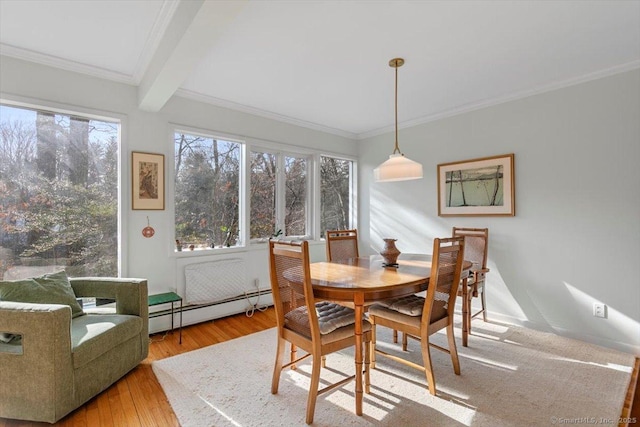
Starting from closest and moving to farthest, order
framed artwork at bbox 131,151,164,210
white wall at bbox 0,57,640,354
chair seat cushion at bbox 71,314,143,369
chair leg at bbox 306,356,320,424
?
chair leg at bbox 306,356,320,424 < chair seat cushion at bbox 71,314,143,369 < white wall at bbox 0,57,640,354 < framed artwork at bbox 131,151,164,210

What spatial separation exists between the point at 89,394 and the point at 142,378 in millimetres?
376

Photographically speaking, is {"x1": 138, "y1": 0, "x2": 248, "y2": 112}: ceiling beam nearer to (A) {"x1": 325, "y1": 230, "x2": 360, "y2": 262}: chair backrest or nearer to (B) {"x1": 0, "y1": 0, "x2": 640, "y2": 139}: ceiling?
(B) {"x1": 0, "y1": 0, "x2": 640, "y2": 139}: ceiling

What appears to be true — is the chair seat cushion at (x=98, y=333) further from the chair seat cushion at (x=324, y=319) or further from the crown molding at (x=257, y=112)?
the crown molding at (x=257, y=112)

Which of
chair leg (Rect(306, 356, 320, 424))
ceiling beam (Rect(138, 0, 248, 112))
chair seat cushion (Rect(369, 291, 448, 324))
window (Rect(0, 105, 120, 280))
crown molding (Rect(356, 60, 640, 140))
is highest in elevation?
crown molding (Rect(356, 60, 640, 140))

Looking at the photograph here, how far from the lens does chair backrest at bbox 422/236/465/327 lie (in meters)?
2.02

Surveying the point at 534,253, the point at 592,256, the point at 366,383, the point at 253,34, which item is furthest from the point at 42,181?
the point at 592,256

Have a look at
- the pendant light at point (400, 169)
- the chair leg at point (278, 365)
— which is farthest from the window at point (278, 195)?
the chair leg at point (278, 365)

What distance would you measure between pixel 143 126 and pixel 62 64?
0.75 meters

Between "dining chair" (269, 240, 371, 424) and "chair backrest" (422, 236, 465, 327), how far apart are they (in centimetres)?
45

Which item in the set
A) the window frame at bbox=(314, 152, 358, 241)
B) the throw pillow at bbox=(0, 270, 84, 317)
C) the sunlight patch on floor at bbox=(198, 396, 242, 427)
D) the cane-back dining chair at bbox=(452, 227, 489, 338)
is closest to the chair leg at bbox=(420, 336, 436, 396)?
the sunlight patch on floor at bbox=(198, 396, 242, 427)

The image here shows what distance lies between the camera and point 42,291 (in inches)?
84.8

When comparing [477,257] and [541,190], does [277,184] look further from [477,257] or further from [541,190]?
[541,190]

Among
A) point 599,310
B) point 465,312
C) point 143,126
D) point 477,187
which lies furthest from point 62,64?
point 599,310

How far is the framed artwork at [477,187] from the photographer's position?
134 inches
